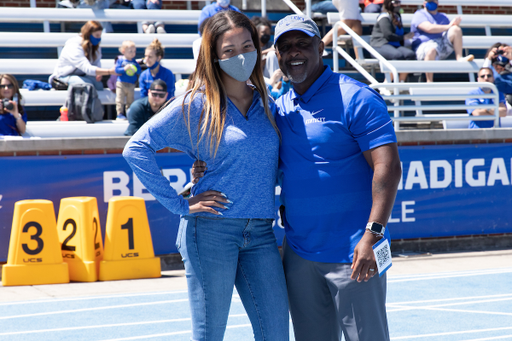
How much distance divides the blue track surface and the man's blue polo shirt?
228 centimetres

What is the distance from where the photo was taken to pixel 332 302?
299 cm

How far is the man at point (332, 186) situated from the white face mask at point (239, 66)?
0.51 feet

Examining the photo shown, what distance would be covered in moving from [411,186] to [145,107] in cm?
351

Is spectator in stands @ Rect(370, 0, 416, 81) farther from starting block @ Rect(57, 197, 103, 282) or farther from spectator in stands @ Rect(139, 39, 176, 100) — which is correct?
starting block @ Rect(57, 197, 103, 282)

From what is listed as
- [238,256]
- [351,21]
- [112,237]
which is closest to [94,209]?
[112,237]

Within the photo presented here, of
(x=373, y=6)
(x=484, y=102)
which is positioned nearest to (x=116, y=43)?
(x=373, y=6)

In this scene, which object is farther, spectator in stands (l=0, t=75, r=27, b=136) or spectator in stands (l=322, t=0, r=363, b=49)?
spectator in stands (l=322, t=0, r=363, b=49)

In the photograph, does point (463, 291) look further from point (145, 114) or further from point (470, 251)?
point (145, 114)

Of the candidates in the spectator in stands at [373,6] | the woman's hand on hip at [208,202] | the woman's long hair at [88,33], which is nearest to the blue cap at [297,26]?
the woman's hand on hip at [208,202]

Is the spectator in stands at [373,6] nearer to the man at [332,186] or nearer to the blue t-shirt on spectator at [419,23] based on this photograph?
the blue t-shirt on spectator at [419,23]

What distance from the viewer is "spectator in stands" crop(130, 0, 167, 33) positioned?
11.8 metres

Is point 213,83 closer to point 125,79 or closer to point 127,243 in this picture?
point 127,243

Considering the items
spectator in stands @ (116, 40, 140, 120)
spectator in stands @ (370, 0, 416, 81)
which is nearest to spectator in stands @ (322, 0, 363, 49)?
spectator in stands @ (370, 0, 416, 81)

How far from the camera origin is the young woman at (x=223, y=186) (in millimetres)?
2826
